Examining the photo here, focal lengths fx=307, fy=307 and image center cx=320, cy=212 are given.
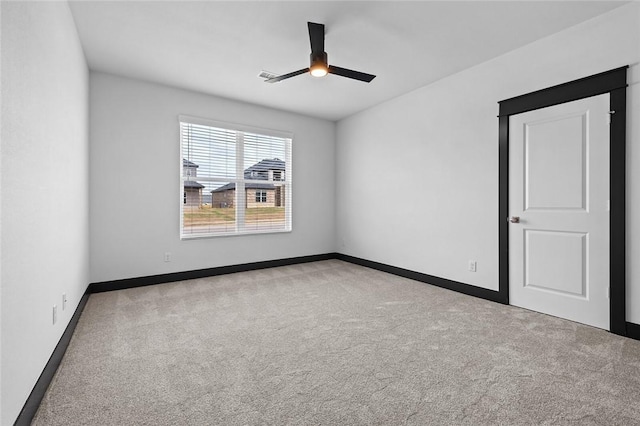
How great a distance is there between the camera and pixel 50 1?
2.01 meters

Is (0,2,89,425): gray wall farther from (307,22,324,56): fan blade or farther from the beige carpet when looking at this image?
(307,22,324,56): fan blade

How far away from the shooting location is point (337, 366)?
204 cm

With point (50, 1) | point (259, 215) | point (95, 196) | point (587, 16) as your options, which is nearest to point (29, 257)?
point (50, 1)

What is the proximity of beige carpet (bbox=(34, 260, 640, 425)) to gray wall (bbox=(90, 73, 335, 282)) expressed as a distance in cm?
77

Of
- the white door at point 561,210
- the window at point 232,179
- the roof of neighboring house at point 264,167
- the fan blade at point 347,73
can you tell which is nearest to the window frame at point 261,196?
the window at point 232,179

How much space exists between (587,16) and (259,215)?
451 cm

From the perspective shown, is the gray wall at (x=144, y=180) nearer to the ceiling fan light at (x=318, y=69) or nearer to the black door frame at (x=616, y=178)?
the ceiling fan light at (x=318, y=69)

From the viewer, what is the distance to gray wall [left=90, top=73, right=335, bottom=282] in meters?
3.78

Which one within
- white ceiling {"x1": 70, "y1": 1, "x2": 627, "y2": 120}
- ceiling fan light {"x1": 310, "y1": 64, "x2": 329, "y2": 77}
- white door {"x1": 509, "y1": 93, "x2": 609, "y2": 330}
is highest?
white ceiling {"x1": 70, "y1": 1, "x2": 627, "y2": 120}

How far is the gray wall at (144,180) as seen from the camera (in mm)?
3783

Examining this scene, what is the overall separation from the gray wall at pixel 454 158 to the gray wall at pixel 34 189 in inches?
152

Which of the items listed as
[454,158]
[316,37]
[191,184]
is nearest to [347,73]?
[316,37]

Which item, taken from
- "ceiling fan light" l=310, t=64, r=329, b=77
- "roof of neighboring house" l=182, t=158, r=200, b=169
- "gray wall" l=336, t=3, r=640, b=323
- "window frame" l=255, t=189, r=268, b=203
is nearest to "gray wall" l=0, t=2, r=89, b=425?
"roof of neighboring house" l=182, t=158, r=200, b=169

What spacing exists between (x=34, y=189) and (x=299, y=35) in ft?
7.93
